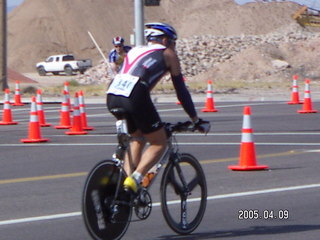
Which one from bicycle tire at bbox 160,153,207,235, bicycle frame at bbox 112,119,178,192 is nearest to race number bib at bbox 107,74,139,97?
bicycle frame at bbox 112,119,178,192

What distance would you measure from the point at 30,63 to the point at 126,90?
82358 millimetres

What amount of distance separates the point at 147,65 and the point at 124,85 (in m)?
0.28

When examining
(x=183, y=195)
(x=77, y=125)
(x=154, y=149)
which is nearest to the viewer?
(x=154, y=149)

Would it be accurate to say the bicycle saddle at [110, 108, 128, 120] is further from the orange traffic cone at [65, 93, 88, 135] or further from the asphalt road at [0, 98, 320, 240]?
the orange traffic cone at [65, 93, 88, 135]

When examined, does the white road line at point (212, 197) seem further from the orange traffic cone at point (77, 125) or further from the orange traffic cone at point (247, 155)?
the orange traffic cone at point (77, 125)

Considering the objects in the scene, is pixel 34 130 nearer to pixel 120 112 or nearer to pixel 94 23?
pixel 120 112

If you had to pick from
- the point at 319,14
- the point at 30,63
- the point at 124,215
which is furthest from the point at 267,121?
the point at 30,63

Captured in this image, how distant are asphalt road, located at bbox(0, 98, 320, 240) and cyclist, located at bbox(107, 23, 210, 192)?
2.68 feet

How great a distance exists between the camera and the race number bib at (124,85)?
7914 millimetres

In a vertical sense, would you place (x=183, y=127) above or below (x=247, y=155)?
above

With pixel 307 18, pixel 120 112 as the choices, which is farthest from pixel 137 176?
pixel 307 18

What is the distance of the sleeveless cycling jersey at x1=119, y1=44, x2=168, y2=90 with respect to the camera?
26.3ft

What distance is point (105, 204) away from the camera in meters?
7.82

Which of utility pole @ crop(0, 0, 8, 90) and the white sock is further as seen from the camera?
utility pole @ crop(0, 0, 8, 90)
